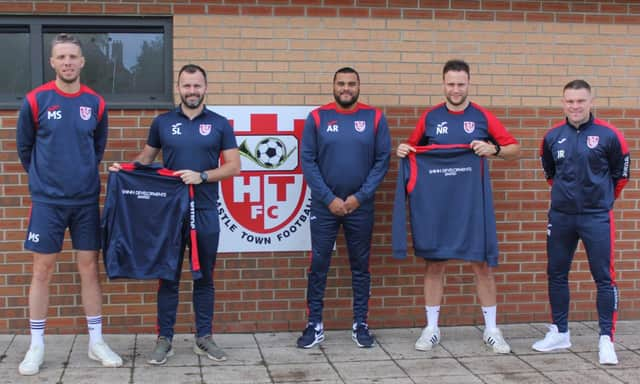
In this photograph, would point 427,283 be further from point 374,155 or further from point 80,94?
point 80,94

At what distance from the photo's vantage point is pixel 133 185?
202 inches

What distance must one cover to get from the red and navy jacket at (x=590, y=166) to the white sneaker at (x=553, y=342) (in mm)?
970

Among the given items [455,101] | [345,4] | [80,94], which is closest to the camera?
[80,94]

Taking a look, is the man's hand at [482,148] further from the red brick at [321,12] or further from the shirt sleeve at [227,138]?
the shirt sleeve at [227,138]

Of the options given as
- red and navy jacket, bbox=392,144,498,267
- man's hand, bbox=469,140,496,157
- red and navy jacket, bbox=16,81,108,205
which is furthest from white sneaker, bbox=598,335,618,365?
red and navy jacket, bbox=16,81,108,205

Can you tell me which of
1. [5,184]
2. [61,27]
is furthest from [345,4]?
[5,184]

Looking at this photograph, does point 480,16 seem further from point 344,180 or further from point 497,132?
point 344,180

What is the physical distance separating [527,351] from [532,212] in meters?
1.29

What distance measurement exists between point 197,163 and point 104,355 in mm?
1477

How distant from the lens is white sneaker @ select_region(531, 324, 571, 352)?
18.5 ft

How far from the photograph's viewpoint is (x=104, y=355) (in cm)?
514

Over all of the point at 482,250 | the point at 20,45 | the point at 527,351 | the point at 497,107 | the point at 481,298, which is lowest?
the point at 527,351

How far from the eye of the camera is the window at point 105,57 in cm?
574

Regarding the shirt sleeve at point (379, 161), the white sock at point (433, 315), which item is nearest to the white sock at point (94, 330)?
the shirt sleeve at point (379, 161)
